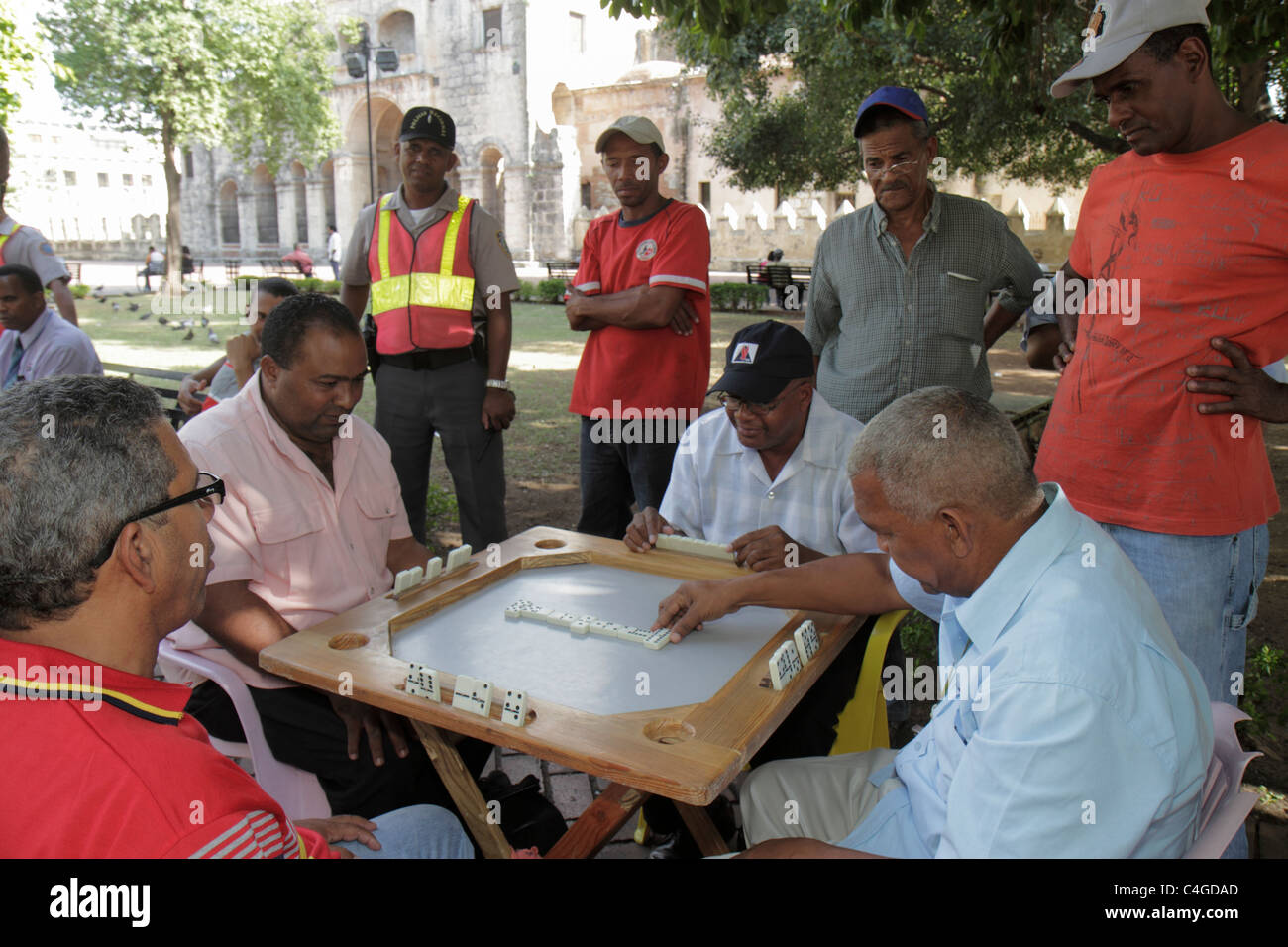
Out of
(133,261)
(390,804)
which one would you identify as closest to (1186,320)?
(390,804)

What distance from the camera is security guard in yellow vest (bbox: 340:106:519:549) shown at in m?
4.43

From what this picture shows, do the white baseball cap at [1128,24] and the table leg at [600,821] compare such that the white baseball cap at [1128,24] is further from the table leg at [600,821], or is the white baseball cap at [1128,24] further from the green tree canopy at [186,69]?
the green tree canopy at [186,69]

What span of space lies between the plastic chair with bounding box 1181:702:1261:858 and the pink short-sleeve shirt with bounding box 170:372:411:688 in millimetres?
2170

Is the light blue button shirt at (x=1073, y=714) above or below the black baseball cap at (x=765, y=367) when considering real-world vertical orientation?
below

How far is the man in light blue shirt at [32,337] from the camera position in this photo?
505 centimetres

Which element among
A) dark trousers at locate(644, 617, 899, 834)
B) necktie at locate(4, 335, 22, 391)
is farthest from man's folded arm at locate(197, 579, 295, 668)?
necktie at locate(4, 335, 22, 391)

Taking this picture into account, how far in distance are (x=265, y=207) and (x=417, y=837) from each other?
44876 mm

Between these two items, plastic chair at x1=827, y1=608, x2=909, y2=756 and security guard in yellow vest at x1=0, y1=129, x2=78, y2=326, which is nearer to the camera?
plastic chair at x1=827, y1=608, x2=909, y2=756

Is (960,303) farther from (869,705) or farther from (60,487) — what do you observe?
(60,487)

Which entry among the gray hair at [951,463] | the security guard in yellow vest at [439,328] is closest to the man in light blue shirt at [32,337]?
the security guard in yellow vest at [439,328]

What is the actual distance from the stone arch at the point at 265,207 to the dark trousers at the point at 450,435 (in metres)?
41.0

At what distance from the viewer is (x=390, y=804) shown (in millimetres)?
2549

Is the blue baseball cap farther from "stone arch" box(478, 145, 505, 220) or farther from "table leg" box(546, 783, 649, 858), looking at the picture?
"stone arch" box(478, 145, 505, 220)
